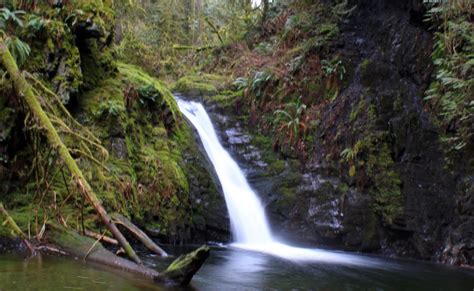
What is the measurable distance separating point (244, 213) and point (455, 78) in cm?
491

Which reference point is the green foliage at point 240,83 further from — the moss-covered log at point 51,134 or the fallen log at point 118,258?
the fallen log at point 118,258

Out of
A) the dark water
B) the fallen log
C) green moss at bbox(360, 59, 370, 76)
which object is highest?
green moss at bbox(360, 59, 370, 76)

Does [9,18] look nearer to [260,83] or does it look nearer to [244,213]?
[244,213]

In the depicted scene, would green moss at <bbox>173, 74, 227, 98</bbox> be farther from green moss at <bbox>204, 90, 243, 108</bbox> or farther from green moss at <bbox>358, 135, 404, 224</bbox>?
green moss at <bbox>358, 135, 404, 224</bbox>

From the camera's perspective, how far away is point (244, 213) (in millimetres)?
10180

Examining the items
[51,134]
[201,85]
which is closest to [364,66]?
[201,85]

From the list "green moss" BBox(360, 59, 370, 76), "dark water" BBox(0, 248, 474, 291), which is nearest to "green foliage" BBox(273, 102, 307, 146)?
"green moss" BBox(360, 59, 370, 76)

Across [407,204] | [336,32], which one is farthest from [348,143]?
[336,32]

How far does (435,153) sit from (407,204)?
1.18 m

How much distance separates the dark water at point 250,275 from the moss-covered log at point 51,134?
584 mm

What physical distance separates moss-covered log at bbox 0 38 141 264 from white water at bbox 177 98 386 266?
3775mm

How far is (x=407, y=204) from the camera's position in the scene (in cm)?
969

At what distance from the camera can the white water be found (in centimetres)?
877

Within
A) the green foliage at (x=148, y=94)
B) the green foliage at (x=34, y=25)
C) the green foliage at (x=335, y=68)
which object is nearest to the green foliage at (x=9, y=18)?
the green foliage at (x=34, y=25)
